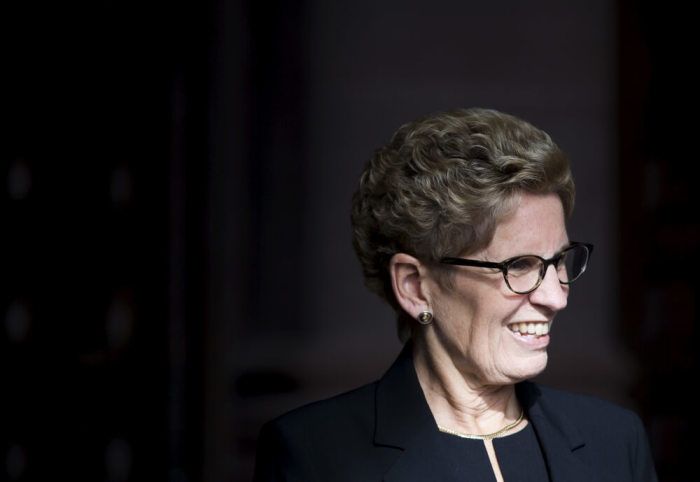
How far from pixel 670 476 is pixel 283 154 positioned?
1.95m

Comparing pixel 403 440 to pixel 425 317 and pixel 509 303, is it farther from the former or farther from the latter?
pixel 509 303

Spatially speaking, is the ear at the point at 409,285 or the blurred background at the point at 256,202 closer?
the ear at the point at 409,285

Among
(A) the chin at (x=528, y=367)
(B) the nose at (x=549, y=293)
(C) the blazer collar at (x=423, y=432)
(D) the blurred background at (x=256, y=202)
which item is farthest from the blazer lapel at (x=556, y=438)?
(D) the blurred background at (x=256, y=202)

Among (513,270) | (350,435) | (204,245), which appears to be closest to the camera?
(513,270)

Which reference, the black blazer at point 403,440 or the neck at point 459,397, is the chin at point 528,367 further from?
the black blazer at point 403,440

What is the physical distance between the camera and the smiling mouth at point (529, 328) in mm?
1712

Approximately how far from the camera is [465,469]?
1758mm

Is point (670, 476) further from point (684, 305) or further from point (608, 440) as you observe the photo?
point (608, 440)

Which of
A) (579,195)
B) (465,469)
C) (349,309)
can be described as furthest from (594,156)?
(465,469)

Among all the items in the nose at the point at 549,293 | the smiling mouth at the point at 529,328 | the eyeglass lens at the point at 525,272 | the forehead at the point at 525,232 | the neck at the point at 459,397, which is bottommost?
the neck at the point at 459,397

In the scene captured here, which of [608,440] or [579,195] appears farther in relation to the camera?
[579,195]

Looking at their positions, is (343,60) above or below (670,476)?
above

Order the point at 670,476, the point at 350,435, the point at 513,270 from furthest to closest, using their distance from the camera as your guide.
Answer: the point at 670,476
the point at 350,435
the point at 513,270

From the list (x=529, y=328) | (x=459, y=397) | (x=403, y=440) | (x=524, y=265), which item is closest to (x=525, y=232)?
(x=524, y=265)
